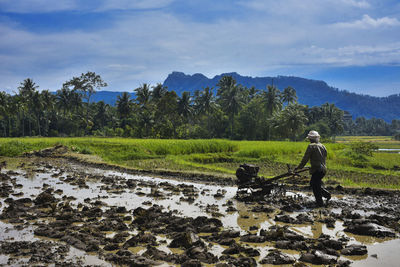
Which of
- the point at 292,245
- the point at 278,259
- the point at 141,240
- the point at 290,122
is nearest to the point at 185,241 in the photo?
the point at 141,240

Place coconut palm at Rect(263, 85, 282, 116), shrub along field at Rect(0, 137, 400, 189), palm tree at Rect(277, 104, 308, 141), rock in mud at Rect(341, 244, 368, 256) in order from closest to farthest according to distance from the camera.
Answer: rock in mud at Rect(341, 244, 368, 256) < shrub along field at Rect(0, 137, 400, 189) < palm tree at Rect(277, 104, 308, 141) < coconut palm at Rect(263, 85, 282, 116)

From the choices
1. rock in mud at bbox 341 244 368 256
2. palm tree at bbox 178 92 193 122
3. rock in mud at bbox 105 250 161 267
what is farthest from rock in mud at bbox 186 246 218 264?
palm tree at bbox 178 92 193 122

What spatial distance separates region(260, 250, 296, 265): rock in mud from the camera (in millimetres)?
5656

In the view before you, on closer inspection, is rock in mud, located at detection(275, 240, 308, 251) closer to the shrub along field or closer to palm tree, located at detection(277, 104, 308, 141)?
the shrub along field

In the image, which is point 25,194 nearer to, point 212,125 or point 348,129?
point 212,125

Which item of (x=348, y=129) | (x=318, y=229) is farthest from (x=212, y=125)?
(x=348, y=129)

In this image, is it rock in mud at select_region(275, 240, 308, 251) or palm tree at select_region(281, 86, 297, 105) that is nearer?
rock in mud at select_region(275, 240, 308, 251)

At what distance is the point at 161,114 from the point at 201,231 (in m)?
54.2

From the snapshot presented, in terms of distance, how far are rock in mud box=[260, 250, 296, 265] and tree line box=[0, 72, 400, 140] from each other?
48.9 metres

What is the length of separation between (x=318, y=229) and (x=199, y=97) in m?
55.4

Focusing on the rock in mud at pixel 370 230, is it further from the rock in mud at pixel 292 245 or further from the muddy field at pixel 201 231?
the rock in mud at pixel 292 245

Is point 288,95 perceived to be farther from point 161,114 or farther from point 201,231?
point 201,231

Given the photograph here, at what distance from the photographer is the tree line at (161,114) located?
5703 cm

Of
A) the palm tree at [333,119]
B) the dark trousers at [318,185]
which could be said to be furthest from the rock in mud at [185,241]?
the palm tree at [333,119]
